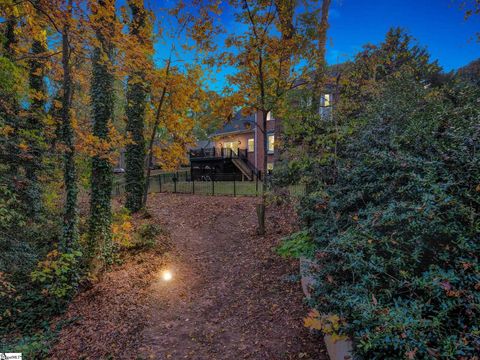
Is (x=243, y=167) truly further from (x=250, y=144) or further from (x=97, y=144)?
(x=97, y=144)

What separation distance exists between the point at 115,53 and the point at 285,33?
5.04 metres

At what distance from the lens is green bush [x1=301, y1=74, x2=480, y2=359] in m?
1.85

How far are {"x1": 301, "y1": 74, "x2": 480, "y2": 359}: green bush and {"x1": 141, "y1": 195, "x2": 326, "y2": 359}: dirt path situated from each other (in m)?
1.49

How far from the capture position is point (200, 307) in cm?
527

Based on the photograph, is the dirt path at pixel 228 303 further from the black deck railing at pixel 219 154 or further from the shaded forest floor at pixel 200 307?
the black deck railing at pixel 219 154

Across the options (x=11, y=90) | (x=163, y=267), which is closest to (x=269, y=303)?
(x=163, y=267)

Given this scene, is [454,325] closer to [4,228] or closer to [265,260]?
[265,260]

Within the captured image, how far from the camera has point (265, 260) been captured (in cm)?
650

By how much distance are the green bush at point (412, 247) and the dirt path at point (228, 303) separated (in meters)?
1.49

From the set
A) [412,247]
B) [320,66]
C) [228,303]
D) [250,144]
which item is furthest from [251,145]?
[412,247]

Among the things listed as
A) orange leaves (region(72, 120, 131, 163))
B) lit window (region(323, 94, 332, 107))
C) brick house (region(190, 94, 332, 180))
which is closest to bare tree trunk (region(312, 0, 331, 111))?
lit window (region(323, 94, 332, 107))

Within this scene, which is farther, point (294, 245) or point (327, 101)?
point (327, 101)

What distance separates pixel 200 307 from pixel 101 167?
4.60 m

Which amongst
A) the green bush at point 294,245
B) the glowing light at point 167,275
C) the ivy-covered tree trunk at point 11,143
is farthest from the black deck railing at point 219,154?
the green bush at point 294,245
